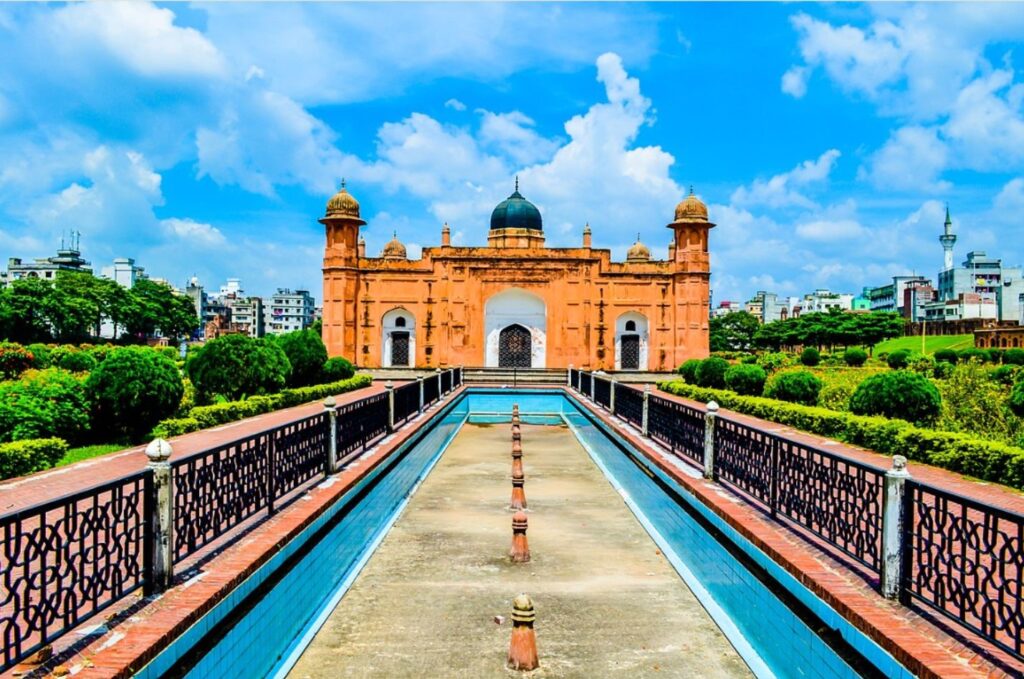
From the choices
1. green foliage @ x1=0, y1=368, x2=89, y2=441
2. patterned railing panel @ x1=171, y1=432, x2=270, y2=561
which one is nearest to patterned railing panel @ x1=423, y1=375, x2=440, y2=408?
green foliage @ x1=0, y1=368, x2=89, y2=441

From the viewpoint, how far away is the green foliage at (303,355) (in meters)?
22.5

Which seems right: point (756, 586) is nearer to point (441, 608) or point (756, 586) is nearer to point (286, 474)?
point (441, 608)

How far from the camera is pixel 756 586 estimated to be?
533cm

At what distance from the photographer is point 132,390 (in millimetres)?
11625

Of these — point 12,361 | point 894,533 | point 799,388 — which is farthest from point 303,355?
point 894,533

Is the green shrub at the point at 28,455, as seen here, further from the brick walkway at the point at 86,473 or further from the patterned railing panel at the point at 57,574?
the patterned railing panel at the point at 57,574

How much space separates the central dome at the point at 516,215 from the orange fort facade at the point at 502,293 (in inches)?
122

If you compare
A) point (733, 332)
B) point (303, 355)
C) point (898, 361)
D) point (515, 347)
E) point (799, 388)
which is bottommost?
point (799, 388)

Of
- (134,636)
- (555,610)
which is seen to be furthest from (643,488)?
(134,636)

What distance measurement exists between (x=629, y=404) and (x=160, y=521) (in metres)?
10.7

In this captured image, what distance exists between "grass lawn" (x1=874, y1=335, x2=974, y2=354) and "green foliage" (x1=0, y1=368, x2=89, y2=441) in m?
57.6

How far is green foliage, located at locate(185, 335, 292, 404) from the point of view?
1678 centimetres

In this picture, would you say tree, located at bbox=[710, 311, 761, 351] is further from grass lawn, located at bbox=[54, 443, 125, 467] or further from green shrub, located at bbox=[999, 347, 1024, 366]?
grass lawn, located at bbox=[54, 443, 125, 467]

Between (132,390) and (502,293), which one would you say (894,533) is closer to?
(132,390)
